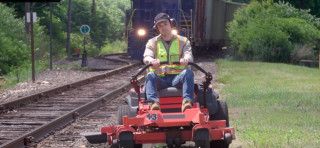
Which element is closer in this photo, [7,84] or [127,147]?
[127,147]

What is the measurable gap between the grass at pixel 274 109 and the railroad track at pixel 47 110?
3171 millimetres

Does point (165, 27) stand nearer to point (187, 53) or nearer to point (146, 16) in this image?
point (187, 53)

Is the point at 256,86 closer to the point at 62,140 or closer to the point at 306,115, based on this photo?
the point at 306,115

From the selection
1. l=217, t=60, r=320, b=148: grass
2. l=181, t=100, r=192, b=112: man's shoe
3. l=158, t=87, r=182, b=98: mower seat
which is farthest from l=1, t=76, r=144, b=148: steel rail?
l=217, t=60, r=320, b=148: grass

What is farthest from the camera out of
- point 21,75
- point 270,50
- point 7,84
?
point 270,50

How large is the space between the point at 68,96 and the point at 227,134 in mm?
7744

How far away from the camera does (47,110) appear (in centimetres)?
980

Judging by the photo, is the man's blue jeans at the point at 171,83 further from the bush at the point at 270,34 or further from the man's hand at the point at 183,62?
the bush at the point at 270,34

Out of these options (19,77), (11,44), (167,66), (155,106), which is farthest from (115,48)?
(155,106)

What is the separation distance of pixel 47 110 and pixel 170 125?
18.0 feet

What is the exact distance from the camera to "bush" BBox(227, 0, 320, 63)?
2417 centimetres

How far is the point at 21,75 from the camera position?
57.1 ft

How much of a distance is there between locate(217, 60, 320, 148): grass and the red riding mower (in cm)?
92

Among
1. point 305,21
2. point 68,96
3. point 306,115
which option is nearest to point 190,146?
point 306,115
